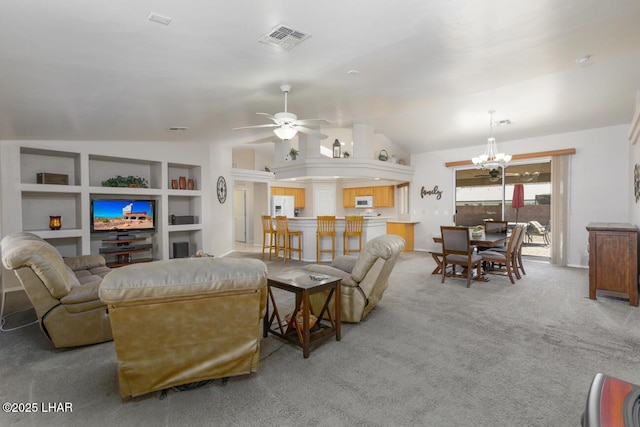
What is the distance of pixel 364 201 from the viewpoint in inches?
399

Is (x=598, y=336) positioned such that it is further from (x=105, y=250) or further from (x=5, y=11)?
(x=105, y=250)

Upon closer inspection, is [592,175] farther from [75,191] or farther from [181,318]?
[75,191]

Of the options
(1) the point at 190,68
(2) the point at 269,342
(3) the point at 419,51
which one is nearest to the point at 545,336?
(2) the point at 269,342

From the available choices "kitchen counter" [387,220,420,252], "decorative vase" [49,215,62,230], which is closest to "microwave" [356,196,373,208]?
"kitchen counter" [387,220,420,252]

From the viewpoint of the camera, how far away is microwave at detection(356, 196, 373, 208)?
394 inches

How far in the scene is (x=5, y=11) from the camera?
5.84 feet

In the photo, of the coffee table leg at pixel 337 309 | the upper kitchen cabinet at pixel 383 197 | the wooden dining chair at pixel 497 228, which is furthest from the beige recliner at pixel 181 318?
the upper kitchen cabinet at pixel 383 197

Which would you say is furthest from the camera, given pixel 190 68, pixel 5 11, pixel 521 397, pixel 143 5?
pixel 190 68

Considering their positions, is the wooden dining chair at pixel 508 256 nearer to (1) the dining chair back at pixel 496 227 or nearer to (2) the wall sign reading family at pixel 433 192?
(1) the dining chair back at pixel 496 227

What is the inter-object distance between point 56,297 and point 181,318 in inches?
58.4

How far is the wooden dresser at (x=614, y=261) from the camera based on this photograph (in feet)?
12.7

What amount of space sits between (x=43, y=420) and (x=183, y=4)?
260cm

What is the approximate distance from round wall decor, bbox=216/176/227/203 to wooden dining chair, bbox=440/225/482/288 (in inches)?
204

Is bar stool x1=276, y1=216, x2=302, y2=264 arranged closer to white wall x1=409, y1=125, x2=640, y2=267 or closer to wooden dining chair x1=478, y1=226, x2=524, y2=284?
wooden dining chair x1=478, y1=226, x2=524, y2=284
